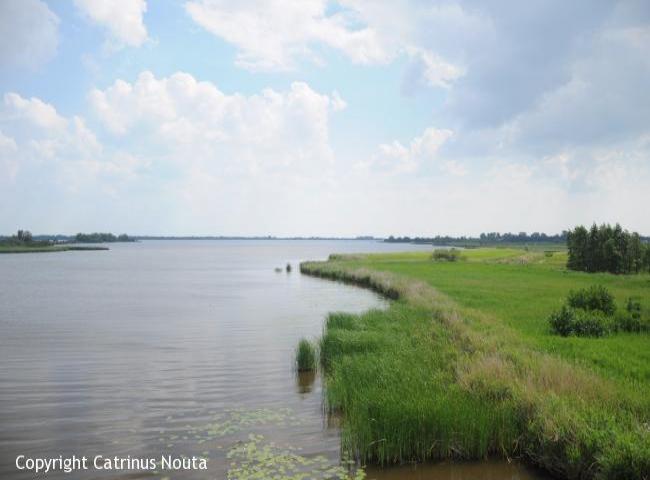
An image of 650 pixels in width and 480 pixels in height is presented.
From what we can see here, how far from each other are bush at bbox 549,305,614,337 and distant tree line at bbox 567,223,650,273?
6177cm

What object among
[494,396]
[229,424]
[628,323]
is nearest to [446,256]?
[628,323]

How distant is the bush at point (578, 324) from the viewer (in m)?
21.3

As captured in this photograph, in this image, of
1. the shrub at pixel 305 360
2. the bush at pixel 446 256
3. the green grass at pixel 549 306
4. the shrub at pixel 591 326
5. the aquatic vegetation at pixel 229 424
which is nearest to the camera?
the aquatic vegetation at pixel 229 424

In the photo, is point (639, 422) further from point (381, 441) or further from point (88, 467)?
point (88, 467)

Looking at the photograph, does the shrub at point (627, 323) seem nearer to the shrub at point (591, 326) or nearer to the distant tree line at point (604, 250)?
the shrub at point (591, 326)

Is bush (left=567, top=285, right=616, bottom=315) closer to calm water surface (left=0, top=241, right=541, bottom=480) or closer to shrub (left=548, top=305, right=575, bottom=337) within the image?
shrub (left=548, top=305, right=575, bottom=337)

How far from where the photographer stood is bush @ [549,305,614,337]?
21344 mm

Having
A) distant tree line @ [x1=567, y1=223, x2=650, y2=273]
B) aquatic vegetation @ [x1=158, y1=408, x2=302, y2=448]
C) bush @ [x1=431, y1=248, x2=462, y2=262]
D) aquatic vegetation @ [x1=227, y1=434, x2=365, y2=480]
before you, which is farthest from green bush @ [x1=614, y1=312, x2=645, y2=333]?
bush @ [x1=431, y1=248, x2=462, y2=262]

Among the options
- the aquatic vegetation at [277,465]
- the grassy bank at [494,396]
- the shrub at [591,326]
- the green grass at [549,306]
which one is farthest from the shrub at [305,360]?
the shrub at [591,326]

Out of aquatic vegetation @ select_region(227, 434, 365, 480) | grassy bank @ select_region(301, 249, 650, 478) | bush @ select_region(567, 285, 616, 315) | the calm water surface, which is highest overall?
bush @ select_region(567, 285, 616, 315)

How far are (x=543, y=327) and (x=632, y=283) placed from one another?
2726 cm

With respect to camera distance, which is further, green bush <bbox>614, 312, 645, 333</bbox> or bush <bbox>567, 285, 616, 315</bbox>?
bush <bbox>567, 285, 616, 315</bbox>

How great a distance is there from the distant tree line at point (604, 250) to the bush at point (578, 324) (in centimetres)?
6177

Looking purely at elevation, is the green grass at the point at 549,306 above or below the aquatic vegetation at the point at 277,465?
above
